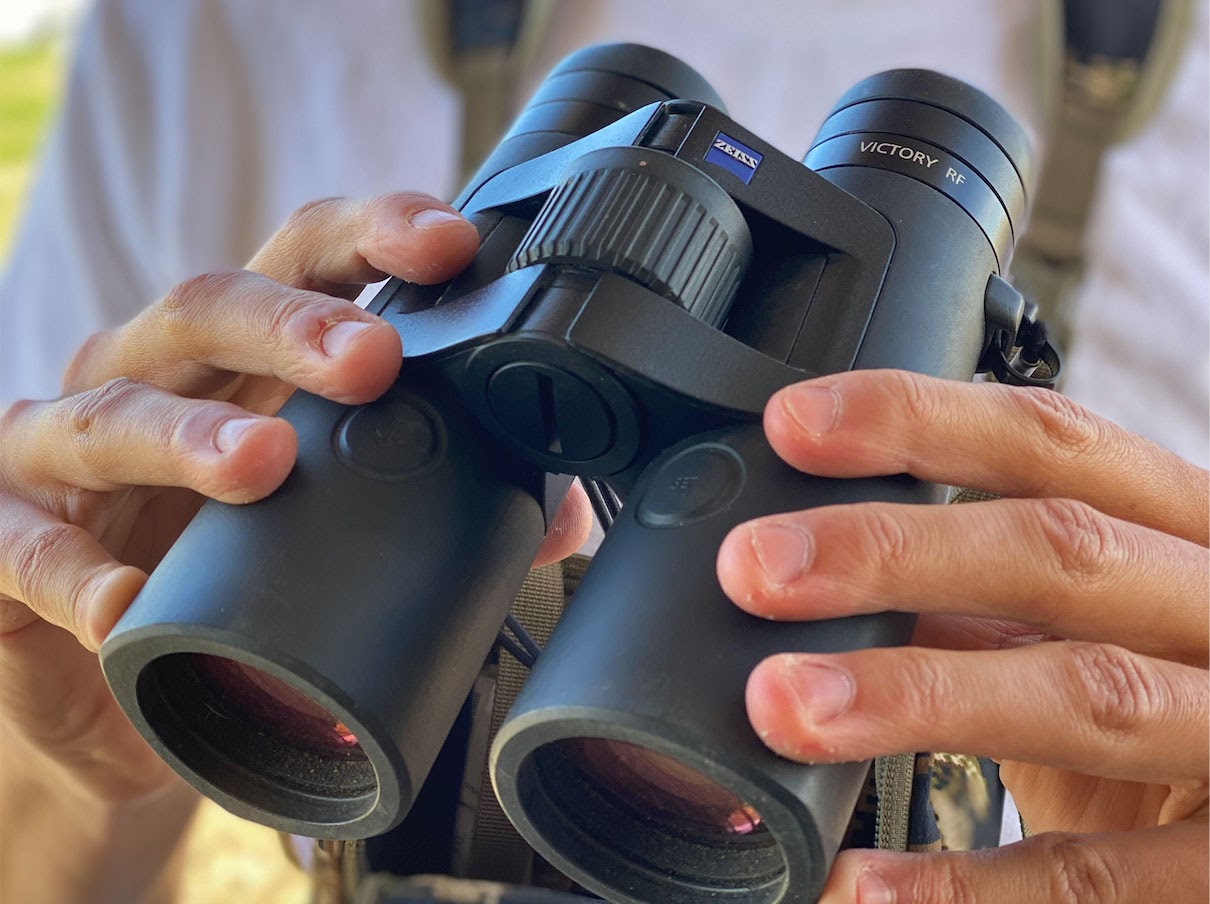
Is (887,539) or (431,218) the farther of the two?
(431,218)

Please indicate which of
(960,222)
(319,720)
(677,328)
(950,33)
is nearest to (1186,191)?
(950,33)

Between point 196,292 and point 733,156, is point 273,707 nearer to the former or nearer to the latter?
point 196,292

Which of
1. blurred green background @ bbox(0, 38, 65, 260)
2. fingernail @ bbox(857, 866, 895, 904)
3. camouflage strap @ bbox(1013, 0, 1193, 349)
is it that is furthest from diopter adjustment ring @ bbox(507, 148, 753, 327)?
blurred green background @ bbox(0, 38, 65, 260)

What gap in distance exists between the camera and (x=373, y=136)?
1.39 meters

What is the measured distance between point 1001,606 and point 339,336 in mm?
252

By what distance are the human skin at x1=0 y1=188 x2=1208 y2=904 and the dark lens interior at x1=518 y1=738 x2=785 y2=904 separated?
4cm

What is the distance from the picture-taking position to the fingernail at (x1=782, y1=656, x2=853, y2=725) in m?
0.38

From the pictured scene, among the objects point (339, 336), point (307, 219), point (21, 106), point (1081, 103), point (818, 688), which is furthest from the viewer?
point (21, 106)

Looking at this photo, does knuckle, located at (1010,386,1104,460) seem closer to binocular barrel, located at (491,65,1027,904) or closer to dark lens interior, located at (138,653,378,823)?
binocular barrel, located at (491,65,1027,904)

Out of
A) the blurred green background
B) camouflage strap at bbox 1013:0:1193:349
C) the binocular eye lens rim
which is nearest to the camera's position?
the binocular eye lens rim

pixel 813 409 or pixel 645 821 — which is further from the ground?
pixel 813 409

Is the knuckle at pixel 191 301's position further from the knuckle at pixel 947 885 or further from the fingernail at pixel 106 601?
the knuckle at pixel 947 885

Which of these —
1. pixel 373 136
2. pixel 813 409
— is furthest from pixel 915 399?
pixel 373 136

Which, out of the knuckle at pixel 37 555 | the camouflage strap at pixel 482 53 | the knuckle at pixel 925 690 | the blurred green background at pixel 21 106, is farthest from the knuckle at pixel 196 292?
the blurred green background at pixel 21 106
